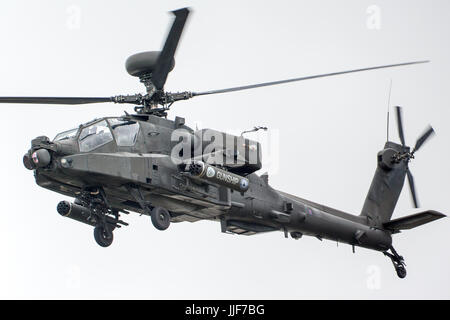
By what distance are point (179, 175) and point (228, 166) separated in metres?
1.16

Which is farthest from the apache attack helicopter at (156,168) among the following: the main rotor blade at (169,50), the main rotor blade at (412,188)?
the main rotor blade at (412,188)

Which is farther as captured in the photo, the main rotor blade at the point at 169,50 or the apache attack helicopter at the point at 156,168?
the apache attack helicopter at the point at 156,168

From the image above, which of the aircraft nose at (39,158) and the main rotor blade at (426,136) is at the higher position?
the main rotor blade at (426,136)

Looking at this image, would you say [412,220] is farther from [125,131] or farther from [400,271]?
[125,131]

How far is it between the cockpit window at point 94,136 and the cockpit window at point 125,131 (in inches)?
7.4

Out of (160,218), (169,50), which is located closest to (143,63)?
(169,50)

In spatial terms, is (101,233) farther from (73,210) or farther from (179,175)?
(179,175)

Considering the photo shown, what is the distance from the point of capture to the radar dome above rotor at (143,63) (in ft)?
56.3

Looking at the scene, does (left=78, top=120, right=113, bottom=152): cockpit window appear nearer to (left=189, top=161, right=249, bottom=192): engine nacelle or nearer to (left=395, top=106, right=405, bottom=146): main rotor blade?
(left=189, top=161, right=249, bottom=192): engine nacelle

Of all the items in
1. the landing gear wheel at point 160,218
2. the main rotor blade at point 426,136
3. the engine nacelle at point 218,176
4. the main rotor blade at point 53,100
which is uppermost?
the main rotor blade at point 426,136

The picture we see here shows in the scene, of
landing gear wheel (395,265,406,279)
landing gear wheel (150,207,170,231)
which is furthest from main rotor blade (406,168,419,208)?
landing gear wheel (150,207,170,231)

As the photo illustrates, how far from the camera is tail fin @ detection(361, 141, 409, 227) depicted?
2284cm

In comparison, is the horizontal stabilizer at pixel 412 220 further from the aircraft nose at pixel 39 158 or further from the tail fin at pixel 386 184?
the aircraft nose at pixel 39 158

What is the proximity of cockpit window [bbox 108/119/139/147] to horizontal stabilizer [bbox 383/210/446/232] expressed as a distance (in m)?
7.85
